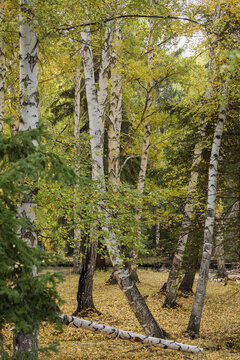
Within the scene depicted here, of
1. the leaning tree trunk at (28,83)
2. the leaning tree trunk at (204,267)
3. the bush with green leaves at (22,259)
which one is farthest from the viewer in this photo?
the leaning tree trunk at (204,267)

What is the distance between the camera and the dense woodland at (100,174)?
302cm

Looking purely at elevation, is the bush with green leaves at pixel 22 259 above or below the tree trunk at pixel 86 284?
above

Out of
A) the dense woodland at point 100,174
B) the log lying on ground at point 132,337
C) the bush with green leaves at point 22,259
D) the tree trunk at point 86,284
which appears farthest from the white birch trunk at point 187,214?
the bush with green leaves at point 22,259

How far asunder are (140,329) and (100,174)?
4.16 metres

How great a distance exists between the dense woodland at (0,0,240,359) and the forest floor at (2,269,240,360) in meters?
0.19

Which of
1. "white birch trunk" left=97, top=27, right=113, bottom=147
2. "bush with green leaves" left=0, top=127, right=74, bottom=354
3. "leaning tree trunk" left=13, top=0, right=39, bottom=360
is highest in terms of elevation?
"white birch trunk" left=97, top=27, right=113, bottom=147

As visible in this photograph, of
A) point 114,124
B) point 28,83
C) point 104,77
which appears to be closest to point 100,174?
point 28,83

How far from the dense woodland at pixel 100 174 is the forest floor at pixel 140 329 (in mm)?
186

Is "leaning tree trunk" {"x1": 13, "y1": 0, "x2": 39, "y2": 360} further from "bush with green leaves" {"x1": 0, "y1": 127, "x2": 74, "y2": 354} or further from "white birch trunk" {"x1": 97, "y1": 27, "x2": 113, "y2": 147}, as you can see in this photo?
"white birch trunk" {"x1": 97, "y1": 27, "x2": 113, "y2": 147}

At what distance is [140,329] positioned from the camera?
8.18m

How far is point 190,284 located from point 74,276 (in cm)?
527

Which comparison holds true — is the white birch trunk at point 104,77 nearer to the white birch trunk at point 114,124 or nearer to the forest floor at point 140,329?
the white birch trunk at point 114,124

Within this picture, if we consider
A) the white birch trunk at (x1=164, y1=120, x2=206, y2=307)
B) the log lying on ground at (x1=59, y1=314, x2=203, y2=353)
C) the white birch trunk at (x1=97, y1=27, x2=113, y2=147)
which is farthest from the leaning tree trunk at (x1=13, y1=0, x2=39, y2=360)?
the white birch trunk at (x1=164, y1=120, x2=206, y2=307)

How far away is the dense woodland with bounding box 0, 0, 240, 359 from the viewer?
9.92ft
